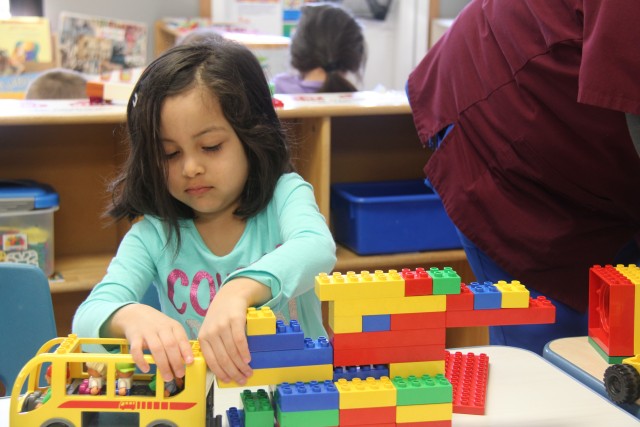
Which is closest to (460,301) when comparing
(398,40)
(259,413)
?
(259,413)

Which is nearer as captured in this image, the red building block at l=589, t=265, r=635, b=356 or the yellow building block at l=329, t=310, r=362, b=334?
the yellow building block at l=329, t=310, r=362, b=334

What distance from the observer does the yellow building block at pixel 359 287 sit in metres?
0.89

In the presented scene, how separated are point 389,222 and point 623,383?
4.44 ft

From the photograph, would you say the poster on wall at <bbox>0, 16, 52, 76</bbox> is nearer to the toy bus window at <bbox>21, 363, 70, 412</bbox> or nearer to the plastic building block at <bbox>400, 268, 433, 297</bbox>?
the toy bus window at <bbox>21, 363, 70, 412</bbox>

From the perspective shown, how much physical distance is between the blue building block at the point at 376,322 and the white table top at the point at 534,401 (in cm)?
17

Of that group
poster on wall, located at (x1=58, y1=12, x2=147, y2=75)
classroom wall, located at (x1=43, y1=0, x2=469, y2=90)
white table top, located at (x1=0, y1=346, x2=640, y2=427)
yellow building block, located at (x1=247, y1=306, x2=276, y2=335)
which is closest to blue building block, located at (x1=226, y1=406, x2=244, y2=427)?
white table top, located at (x1=0, y1=346, x2=640, y2=427)

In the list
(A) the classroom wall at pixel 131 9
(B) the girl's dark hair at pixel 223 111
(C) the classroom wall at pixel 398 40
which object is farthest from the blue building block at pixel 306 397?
(C) the classroom wall at pixel 398 40

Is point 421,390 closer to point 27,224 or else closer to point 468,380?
point 468,380

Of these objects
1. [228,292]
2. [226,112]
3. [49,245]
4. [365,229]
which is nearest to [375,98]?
[365,229]

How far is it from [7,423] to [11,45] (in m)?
2.72

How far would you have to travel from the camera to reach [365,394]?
0.87 m

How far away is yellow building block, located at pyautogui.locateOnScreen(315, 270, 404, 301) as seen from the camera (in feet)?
2.92

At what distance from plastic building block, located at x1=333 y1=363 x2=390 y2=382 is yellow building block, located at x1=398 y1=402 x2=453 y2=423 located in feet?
0.15

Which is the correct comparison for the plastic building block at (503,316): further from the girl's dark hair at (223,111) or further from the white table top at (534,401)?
the girl's dark hair at (223,111)
